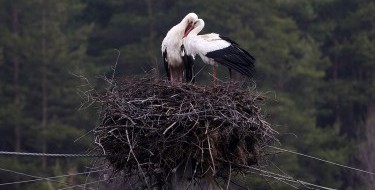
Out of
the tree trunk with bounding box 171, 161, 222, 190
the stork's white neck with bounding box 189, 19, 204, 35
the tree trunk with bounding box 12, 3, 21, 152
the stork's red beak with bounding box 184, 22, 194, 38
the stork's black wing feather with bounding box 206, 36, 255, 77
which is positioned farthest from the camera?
the tree trunk with bounding box 12, 3, 21, 152

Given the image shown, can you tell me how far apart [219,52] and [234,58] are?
18cm

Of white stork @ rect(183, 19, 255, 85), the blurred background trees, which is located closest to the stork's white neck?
white stork @ rect(183, 19, 255, 85)

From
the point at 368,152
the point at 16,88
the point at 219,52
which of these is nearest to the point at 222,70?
the point at 368,152

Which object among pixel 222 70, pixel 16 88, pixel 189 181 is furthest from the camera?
pixel 16 88

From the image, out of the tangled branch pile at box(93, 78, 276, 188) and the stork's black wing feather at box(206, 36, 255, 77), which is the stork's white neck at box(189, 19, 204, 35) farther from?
the tangled branch pile at box(93, 78, 276, 188)

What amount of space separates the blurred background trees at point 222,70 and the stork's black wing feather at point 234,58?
16.1 metres

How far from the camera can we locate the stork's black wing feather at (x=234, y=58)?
40.2 feet

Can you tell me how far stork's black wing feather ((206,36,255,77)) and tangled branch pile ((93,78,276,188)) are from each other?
5.59ft

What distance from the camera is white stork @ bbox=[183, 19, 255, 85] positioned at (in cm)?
1227

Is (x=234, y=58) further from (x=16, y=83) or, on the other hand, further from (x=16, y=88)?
(x=16, y=83)

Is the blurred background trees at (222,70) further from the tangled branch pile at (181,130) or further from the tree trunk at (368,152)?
the tangled branch pile at (181,130)

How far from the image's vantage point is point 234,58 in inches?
485

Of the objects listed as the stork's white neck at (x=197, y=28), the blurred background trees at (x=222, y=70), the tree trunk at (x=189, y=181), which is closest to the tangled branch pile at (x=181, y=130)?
the tree trunk at (x=189, y=181)

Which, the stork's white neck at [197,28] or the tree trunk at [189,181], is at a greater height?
the stork's white neck at [197,28]
